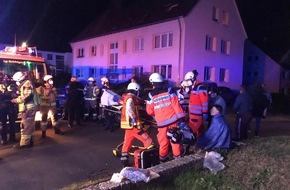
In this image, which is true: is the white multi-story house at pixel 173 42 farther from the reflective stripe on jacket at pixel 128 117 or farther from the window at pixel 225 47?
the reflective stripe on jacket at pixel 128 117

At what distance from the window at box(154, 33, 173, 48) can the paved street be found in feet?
55.3

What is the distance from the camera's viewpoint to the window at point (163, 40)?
26641 mm

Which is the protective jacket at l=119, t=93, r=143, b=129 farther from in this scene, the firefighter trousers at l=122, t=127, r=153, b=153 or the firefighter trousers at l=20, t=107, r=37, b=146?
the firefighter trousers at l=20, t=107, r=37, b=146

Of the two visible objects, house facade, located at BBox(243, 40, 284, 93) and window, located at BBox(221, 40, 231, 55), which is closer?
window, located at BBox(221, 40, 231, 55)

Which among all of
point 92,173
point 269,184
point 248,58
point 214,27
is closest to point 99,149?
point 92,173

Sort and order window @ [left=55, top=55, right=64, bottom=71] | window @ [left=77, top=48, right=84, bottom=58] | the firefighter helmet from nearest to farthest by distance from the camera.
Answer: the firefighter helmet → window @ [left=77, top=48, right=84, bottom=58] → window @ [left=55, top=55, right=64, bottom=71]

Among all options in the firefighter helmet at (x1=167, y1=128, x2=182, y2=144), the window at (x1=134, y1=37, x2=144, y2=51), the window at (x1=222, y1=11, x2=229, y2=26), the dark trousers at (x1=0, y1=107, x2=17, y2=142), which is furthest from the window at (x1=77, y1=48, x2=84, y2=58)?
the firefighter helmet at (x1=167, y1=128, x2=182, y2=144)

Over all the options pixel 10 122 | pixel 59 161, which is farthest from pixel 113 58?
pixel 59 161

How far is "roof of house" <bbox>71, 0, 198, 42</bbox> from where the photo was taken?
88.7ft

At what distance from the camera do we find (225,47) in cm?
3056

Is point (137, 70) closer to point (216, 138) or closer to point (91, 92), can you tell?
point (91, 92)

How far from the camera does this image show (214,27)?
94.5 feet

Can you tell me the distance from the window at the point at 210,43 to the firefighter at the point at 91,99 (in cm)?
1648

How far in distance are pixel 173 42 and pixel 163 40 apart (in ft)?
4.88
